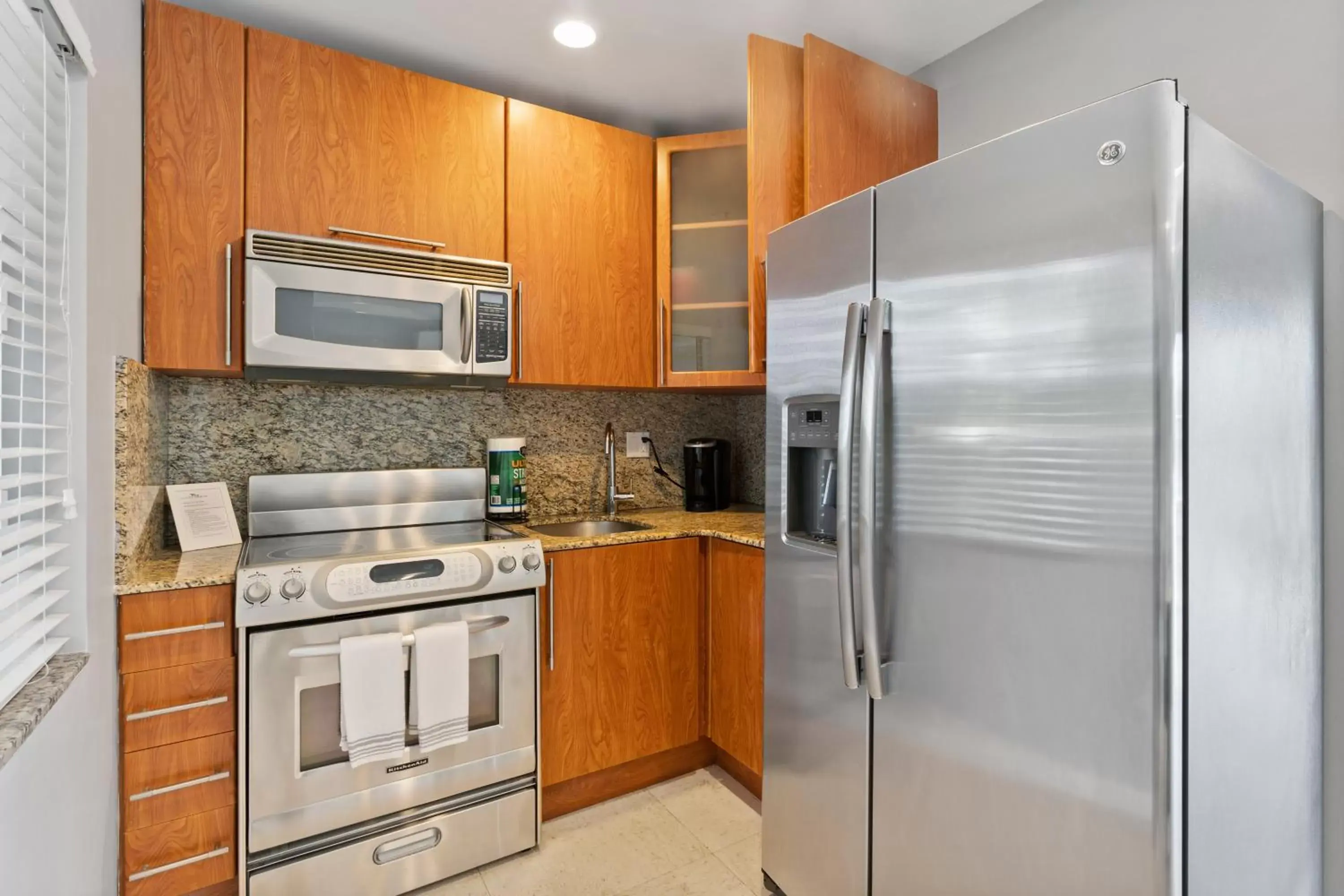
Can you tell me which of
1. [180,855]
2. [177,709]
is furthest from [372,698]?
[180,855]

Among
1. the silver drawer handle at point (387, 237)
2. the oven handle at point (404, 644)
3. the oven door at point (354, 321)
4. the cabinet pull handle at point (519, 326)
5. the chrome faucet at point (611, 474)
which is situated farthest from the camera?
the chrome faucet at point (611, 474)

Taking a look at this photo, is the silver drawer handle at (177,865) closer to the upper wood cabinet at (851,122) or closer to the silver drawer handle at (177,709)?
the silver drawer handle at (177,709)

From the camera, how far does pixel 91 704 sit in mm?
1296

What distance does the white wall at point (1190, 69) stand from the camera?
1434mm

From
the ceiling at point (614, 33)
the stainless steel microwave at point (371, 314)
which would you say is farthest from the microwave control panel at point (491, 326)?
the ceiling at point (614, 33)

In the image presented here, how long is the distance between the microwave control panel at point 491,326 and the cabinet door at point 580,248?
83 millimetres

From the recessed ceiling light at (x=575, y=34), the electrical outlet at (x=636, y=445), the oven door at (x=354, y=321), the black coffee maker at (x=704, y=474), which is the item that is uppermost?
the recessed ceiling light at (x=575, y=34)

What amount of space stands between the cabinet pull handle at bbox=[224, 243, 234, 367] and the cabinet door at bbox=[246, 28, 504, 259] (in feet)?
0.35

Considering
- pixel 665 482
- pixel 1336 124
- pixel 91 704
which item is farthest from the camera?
pixel 665 482

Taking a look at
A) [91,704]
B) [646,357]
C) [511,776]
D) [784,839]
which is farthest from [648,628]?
[91,704]

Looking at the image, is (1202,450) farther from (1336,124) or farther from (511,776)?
(511,776)

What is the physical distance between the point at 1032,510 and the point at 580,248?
1.79 m

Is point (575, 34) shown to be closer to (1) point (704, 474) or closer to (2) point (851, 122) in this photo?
(2) point (851, 122)

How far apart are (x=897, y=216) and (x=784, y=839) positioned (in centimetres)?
148
